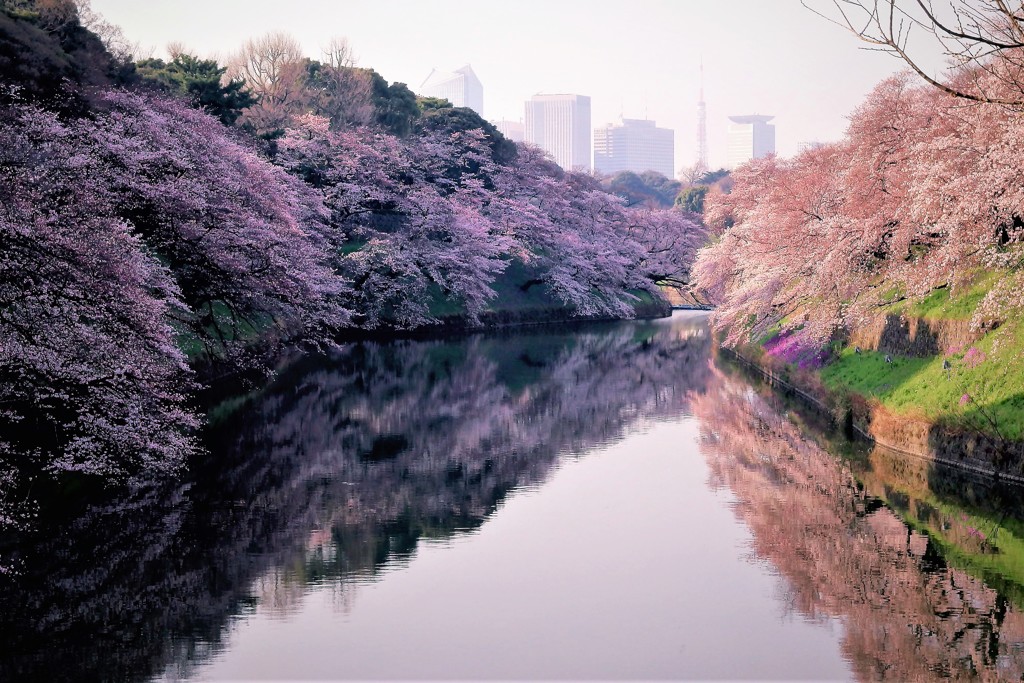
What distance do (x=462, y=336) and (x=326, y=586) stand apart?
50.9 meters

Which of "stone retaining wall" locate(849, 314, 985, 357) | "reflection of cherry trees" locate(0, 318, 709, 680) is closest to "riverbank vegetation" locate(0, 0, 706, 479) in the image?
"reflection of cherry trees" locate(0, 318, 709, 680)

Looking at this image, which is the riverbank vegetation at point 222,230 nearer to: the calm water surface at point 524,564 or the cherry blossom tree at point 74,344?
the cherry blossom tree at point 74,344

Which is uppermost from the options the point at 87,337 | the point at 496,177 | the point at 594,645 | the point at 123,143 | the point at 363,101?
the point at 363,101

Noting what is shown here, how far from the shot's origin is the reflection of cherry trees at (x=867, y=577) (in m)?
13.8

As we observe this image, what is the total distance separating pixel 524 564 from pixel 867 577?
5.29m

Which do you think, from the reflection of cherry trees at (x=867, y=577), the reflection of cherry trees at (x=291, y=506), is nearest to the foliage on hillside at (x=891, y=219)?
the reflection of cherry trees at (x=867, y=577)

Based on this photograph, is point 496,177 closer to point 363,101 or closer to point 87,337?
point 363,101

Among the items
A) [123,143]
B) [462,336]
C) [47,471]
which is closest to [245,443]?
[47,471]

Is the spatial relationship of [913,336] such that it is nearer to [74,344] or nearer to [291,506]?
[291,506]

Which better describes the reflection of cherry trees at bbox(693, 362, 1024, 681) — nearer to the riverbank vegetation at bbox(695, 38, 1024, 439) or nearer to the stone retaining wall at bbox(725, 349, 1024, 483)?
the stone retaining wall at bbox(725, 349, 1024, 483)

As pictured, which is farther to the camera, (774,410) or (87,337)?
(774,410)

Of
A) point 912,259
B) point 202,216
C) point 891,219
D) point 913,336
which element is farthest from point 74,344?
point 912,259

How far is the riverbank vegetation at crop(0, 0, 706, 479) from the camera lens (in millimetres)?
21500

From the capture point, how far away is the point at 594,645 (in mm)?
14422
